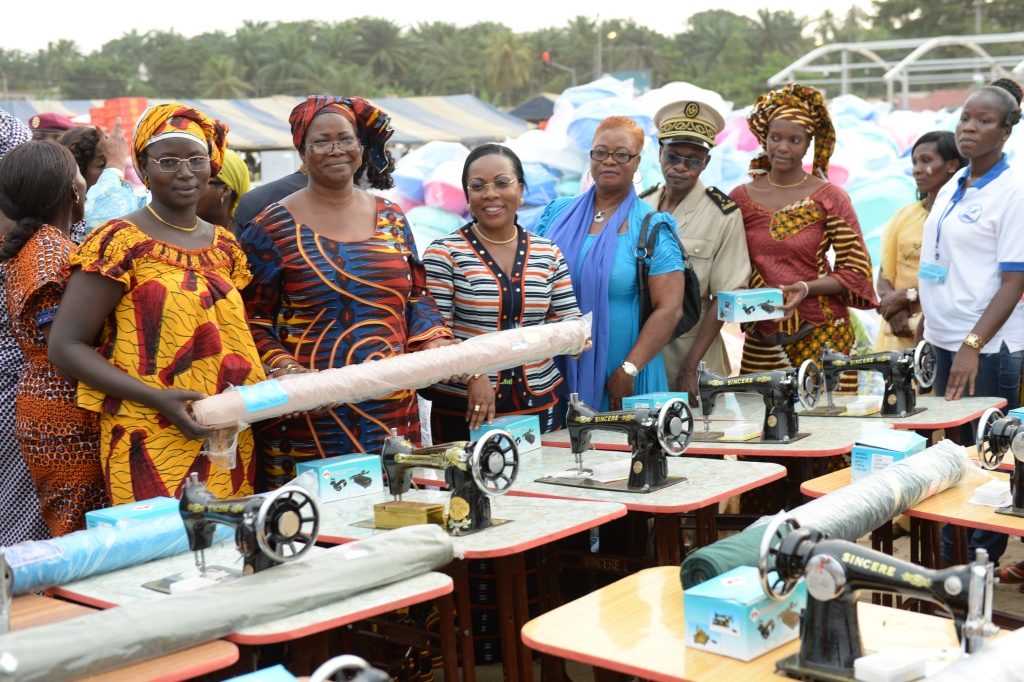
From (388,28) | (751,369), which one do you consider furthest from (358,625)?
(388,28)

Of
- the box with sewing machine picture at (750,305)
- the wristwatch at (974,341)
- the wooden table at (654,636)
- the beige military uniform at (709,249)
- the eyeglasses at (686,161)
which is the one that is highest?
the eyeglasses at (686,161)

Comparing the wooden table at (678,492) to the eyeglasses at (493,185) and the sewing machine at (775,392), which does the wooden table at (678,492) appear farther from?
the eyeglasses at (493,185)

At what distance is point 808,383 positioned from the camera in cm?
437

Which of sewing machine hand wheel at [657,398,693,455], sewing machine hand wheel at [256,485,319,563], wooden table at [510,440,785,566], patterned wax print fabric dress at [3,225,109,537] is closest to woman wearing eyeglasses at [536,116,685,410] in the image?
wooden table at [510,440,785,566]

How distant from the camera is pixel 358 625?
12.2ft

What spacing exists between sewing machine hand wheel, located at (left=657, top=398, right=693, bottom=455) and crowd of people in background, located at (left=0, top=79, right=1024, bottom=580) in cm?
73

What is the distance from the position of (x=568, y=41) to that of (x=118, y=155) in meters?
70.8

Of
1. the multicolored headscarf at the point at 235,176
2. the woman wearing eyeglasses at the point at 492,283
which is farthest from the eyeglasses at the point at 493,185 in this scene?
the multicolored headscarf at the point at 235,176

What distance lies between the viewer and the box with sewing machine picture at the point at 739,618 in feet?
7.56

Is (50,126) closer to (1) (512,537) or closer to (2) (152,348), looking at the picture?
(2) (152,348)

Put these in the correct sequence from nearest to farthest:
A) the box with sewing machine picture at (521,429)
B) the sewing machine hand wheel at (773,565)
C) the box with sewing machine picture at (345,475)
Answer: the sewing machine hand wheel at (773,565) → the box with sewing machine picture at (345,475) → the box with sewing machine picture at (521,429)

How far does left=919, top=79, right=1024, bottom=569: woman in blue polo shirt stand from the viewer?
4.72 metres

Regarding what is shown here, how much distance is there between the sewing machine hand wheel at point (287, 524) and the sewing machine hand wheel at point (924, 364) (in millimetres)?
2698

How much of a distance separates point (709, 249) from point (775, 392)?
101cm
